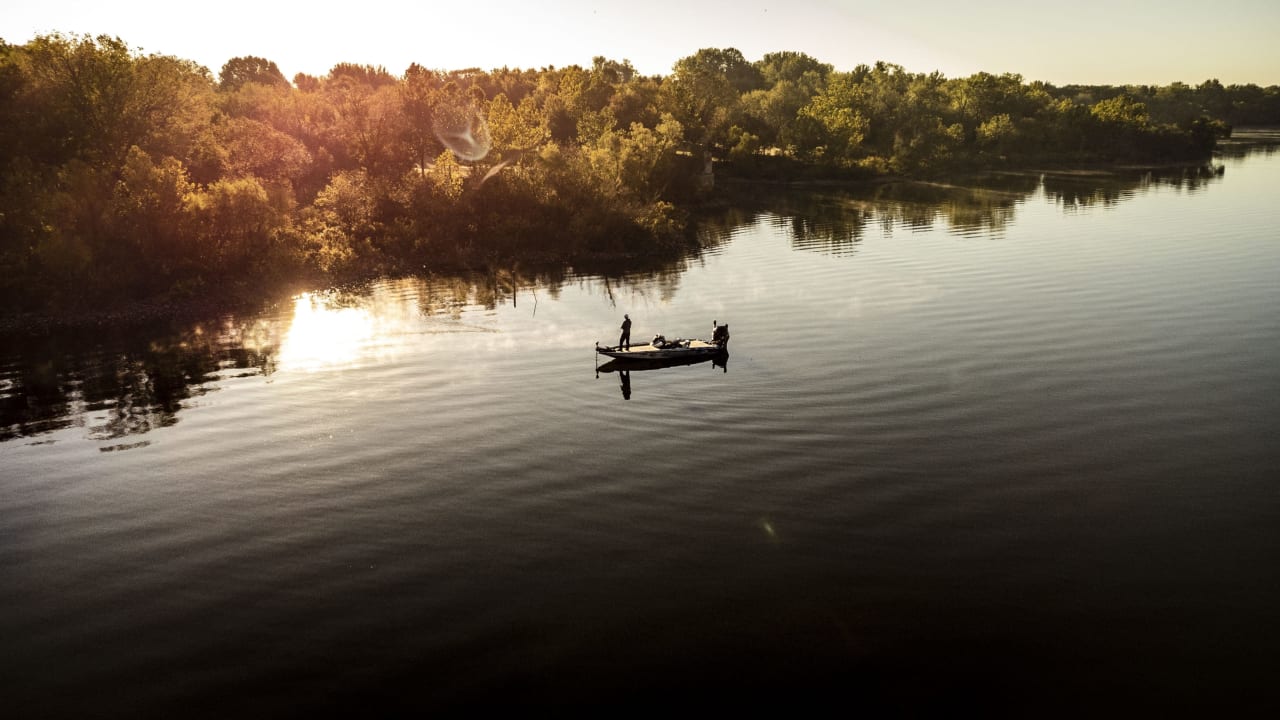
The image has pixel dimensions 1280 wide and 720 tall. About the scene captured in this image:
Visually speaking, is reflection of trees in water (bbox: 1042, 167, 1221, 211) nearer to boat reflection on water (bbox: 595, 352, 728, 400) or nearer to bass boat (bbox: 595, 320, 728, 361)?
bass boat (bbox: 595, 320, 728, 361)

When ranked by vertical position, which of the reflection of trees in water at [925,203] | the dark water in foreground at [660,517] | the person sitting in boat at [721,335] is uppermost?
the reflection of trees in water at [925,203]

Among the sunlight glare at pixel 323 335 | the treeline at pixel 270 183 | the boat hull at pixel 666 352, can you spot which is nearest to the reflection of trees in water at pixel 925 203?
the treeline at pixel 270 183

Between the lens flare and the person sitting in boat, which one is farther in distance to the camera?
the lens flare

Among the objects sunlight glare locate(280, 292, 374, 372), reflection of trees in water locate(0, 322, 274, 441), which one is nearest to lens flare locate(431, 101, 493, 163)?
sunlight glare locate(280, 292, 374, 372)

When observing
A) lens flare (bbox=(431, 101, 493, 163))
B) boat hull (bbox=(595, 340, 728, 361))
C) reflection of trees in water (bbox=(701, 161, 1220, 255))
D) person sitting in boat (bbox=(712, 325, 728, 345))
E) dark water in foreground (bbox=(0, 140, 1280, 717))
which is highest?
lens flare (bbox=(431, 101, 493, 163))

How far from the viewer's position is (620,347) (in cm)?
5316

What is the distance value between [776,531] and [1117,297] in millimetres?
53509

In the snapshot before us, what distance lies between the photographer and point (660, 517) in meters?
31.5

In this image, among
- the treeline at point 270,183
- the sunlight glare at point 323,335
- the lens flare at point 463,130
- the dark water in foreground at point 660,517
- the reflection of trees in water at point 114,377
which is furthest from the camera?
the lens flare at point 463,130

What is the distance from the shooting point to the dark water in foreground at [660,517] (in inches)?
898

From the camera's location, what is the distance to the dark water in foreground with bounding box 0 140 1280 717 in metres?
22.8

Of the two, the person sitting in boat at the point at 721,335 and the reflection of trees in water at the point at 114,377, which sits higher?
the person sitting in boat at the point at 721,335

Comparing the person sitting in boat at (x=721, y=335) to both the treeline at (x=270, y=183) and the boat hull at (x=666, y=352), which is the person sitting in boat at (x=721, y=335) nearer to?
the boat hull at (x=666, y=352)

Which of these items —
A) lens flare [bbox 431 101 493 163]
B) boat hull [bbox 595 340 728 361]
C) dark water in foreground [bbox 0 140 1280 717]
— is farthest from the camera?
lens flare [bbox 431 101 493 163]
